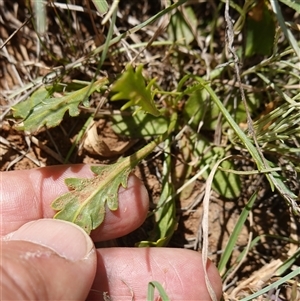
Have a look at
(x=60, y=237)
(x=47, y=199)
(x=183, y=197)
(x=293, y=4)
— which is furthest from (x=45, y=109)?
(x=293, y=4)

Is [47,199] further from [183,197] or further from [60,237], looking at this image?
[183,197]

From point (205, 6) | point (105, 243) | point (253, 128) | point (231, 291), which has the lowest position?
point (231, 291)

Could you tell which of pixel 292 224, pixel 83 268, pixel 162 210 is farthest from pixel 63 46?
pixel 292 224

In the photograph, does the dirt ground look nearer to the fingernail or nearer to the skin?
the skin

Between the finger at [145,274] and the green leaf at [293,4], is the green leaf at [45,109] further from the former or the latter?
the green leaf at [293,4]

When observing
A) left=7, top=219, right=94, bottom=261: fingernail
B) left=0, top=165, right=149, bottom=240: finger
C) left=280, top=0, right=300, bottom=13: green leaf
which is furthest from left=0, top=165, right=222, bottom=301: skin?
left=280, top=0, right=300, bottom=13: green leaf

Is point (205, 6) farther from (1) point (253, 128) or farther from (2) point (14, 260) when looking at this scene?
(2) point (14, 260)

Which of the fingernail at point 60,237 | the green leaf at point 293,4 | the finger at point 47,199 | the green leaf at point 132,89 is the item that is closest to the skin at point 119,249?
the finger at point 47,199
